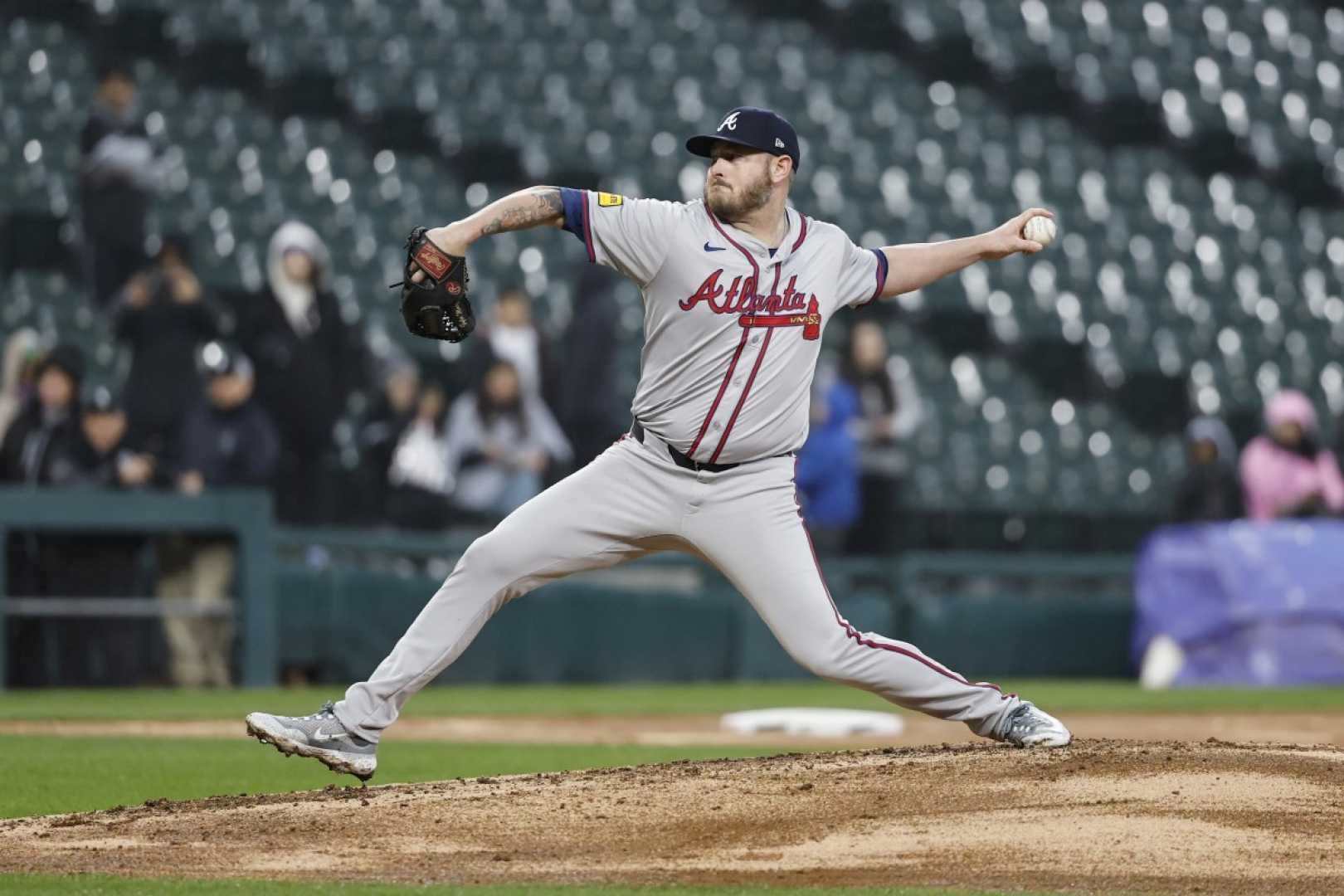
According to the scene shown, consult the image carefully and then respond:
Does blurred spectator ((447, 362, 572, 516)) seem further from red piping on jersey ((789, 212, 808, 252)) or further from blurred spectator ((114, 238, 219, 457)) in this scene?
red piping on jersey ((789, 212, 808, 252))

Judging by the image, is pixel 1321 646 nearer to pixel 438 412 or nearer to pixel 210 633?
pixel 438 412

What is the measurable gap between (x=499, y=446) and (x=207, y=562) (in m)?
1.72

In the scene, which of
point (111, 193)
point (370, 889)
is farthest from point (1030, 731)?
point (111, 193)

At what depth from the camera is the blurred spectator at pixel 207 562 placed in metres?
10.3

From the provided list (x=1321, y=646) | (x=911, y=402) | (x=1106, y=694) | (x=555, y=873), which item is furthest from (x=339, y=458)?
(x=555, y=873)

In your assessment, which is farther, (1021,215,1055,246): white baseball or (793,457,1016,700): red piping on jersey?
(1021,215,1055,246): white baseball

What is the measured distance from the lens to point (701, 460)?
16.6 ft

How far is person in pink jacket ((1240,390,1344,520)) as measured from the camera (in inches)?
511

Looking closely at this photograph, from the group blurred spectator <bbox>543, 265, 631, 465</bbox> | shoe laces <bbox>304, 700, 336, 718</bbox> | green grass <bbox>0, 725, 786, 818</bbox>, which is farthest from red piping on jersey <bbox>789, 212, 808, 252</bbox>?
blurred spectator <bbox>543, 265, 631, 465</bbox>

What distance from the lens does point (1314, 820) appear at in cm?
463

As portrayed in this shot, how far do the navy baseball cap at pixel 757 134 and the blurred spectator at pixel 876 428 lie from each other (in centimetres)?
679

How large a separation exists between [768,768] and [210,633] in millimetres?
5764

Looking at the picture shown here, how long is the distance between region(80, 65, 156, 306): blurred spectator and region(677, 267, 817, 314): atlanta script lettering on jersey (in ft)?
24.7

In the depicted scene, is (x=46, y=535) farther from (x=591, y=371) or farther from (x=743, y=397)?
(x=743, y=397)
